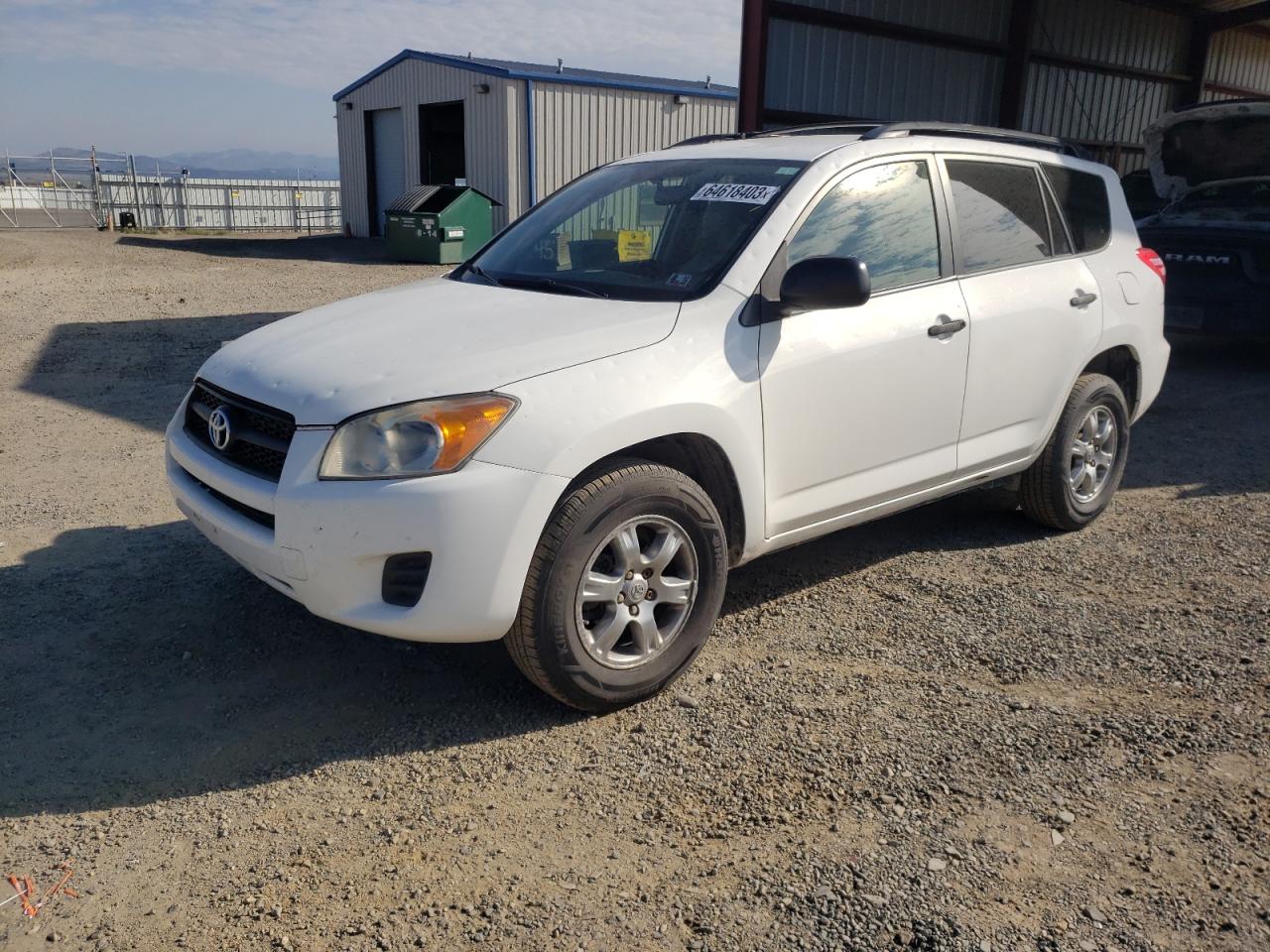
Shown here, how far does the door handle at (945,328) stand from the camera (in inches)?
161

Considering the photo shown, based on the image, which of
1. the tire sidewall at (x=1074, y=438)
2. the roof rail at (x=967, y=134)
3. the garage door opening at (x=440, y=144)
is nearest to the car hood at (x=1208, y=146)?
the roof rail at (x=967, y=134)

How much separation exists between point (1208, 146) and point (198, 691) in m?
11.1

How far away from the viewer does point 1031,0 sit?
12.9m

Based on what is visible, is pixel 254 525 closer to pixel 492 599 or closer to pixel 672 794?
pixel 492 599

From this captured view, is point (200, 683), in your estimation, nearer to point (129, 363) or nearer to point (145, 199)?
point (129, 363)

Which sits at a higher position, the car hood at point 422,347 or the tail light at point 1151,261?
the tail light at point 1151,261

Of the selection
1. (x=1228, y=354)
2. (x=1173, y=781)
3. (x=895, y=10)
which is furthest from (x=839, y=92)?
(x=1173, y=781)

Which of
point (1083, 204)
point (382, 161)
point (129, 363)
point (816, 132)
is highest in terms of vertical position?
point (382, 161)

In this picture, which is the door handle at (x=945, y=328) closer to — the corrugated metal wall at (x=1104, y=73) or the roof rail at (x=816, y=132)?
the roof rail at (x=816, y=132)

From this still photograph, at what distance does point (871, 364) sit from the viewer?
3.90 m

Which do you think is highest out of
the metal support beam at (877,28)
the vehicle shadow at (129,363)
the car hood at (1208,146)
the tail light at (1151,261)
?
the metal support beam at (877,28)

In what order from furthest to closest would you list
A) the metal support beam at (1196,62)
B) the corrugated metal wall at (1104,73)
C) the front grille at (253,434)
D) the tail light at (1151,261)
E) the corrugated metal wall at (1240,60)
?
the corrugated metal wall at (1240,60) < the metal support beam at (1196,62) < the corrugated metal wall at (1104,73) < the tail light at (1151,261) < the front grille at (253,434)

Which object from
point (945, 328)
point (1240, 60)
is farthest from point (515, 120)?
point (945, 328)

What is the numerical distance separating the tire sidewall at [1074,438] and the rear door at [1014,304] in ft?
0.42
